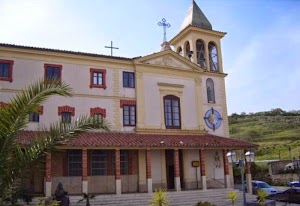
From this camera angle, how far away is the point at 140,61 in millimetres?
27438

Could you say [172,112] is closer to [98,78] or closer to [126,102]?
[126,102]

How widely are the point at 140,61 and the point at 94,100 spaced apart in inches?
181

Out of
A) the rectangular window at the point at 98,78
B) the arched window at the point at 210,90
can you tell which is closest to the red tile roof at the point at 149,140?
the arched window at the point at 210,90

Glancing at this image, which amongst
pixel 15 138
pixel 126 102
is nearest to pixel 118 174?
pixel 126 102

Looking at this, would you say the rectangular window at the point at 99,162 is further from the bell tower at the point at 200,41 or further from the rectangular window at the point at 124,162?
the bell tower at the point at 200,41

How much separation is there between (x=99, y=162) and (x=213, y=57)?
1383 centimetres

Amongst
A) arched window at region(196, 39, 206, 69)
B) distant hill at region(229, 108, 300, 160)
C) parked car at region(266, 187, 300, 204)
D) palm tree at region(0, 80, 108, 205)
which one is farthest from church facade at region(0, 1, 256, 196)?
distant hill at region(229, 108, 300, 160)

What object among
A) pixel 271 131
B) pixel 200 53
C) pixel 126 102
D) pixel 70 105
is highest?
pixel 200 53

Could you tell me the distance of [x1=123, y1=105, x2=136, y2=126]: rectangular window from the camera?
87.1ft

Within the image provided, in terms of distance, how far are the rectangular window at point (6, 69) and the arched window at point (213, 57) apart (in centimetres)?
1612

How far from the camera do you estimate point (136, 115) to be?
2673 cm

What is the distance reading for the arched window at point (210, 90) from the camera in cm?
3028

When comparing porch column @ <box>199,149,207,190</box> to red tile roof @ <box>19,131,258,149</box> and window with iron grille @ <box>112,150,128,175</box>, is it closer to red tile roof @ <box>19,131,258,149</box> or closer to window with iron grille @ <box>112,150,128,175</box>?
red tile roof @ <box>19,131,258,149</box>

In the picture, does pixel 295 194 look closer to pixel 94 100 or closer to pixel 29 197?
pixel 94 100
